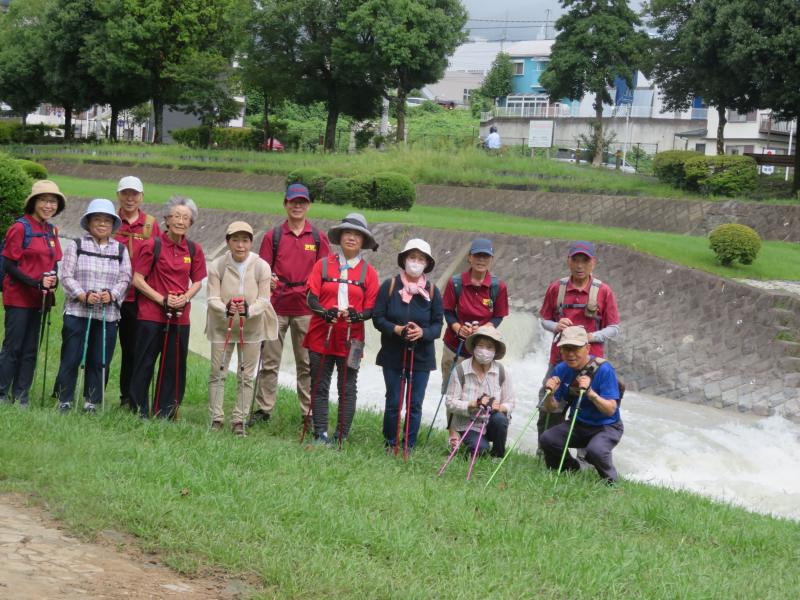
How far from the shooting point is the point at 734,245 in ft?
64.8

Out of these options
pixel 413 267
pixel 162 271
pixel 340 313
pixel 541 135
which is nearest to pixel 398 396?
pixel 340 313

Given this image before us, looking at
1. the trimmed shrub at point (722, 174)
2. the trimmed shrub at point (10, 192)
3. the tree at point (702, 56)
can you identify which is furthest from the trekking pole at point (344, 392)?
the tree at point (702, 56)

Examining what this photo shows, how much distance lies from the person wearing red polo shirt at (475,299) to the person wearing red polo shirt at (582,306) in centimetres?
45

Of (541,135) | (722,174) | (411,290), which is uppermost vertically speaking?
(541,135)

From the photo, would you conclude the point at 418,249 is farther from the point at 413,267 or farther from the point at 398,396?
the point at 398,396

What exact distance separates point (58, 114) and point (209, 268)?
97.7m

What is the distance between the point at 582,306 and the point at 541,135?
1282 inches

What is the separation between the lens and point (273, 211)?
28016 millimetres

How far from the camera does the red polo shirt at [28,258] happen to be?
9883mm

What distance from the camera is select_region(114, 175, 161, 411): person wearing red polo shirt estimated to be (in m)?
10.2

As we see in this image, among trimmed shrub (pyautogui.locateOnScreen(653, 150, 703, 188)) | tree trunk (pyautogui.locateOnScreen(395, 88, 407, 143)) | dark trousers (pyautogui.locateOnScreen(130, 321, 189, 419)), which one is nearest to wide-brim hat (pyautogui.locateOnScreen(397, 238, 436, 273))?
dark trousers (pyautogui.locateOnScreen(130, 321, 189, 419))

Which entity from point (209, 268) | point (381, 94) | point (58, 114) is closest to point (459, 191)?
point (381, 94)

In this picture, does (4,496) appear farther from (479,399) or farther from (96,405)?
(479,399)

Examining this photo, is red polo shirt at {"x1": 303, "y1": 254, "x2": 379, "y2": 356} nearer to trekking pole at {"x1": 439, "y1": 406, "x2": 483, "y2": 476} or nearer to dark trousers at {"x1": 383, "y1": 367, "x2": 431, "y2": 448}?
dark trousers at {"x1": 383, "y1": 367, "x2": 431, "y2": 448}
